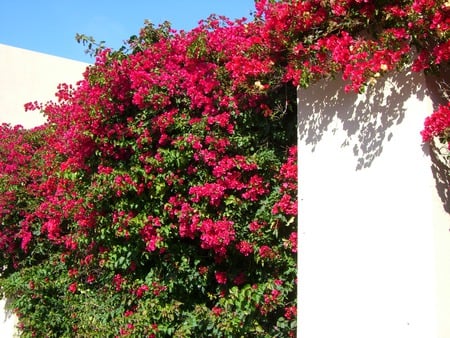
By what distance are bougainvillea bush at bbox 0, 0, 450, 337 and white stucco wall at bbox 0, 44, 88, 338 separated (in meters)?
5.53

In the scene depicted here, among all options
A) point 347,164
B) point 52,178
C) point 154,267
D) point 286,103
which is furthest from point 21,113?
point 347,164

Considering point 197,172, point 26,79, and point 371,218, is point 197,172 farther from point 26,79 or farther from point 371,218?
point 26,79

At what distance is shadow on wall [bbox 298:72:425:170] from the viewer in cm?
A: 276

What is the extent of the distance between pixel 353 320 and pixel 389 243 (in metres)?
0.50

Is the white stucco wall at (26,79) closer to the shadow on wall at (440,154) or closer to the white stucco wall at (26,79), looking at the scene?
the white stucco wall at (26,79)

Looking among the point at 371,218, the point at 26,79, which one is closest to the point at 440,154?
the point at 371,218

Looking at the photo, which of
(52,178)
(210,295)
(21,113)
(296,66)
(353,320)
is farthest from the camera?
(21,113)

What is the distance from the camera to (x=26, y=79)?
9.79 m

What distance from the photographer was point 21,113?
9555mm

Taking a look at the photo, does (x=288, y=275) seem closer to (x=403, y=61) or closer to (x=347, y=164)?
(x=347, y=164)

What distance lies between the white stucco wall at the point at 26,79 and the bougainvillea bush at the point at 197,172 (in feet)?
18.1

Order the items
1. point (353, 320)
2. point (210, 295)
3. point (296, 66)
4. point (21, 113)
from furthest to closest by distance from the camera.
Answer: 1. point (21, 113)
2. point (210, 295)
3. point (296, 66)
4. point (353, 320)

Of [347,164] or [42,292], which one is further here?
[42,292]

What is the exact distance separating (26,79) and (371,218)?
8598 mm
